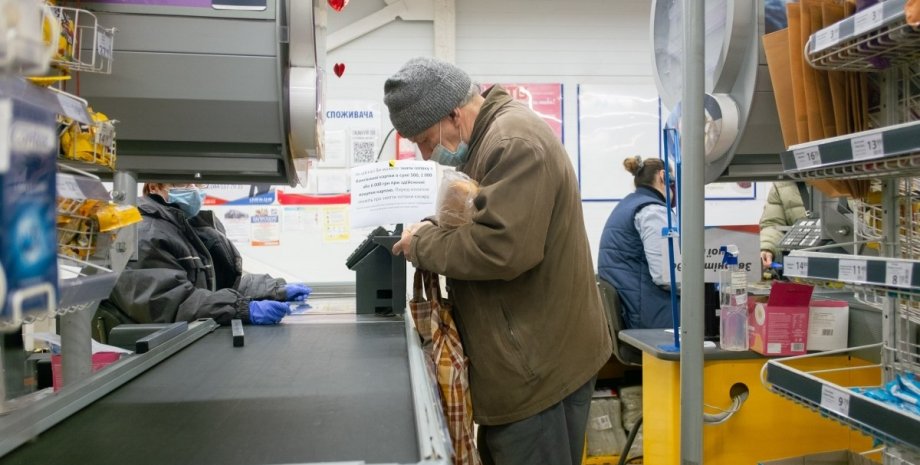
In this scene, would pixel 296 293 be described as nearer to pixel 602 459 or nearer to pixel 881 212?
pixel 602 459

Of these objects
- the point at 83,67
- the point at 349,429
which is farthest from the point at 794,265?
the point at 83,67

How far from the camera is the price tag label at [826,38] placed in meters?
1.14

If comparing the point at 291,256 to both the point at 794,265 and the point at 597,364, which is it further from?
the point at 794,265

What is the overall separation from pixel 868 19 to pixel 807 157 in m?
0.30

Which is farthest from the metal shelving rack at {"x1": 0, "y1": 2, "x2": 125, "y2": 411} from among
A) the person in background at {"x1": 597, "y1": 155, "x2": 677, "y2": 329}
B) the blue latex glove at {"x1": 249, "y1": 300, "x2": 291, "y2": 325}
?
the person in background at {"x1": 597, "y1": 155, "x2": 677, "y2": 329}

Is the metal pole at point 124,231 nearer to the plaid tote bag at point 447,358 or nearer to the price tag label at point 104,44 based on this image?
the price tag label at point 104,44

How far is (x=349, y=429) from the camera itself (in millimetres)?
901

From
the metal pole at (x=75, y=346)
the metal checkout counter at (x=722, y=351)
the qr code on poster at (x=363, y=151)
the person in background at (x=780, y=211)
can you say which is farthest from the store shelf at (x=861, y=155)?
the qr code on poster at (x=363, y=151)

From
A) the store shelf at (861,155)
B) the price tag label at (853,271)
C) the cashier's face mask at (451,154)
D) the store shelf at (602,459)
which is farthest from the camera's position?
the store shelf at (602,459)

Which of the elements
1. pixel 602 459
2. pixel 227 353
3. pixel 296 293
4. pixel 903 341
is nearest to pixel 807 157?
pixel 903 341

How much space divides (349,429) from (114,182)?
3.13 feet

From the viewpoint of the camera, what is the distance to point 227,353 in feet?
4.88

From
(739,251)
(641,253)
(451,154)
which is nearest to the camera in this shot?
(451,154)

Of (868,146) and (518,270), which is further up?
(868,146)
